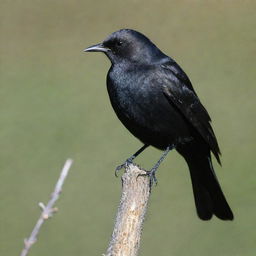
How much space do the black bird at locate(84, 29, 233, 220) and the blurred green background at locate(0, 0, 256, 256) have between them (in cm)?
167

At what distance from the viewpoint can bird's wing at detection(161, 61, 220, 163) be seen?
5535 millimetres

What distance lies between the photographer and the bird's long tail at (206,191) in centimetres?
585

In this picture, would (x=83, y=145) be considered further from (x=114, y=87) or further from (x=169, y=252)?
(x=114, y=87)

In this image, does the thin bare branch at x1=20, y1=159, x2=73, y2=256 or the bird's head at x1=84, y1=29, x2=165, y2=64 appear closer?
the thin bare branch at x1=20, y1=159, x2=73, y2=256

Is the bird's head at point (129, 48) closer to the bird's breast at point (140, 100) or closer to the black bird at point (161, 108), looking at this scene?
the black bird at point (161, 108)

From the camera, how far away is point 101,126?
9492mm

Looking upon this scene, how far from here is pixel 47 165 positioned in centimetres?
865

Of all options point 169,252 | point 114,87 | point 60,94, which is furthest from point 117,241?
point 60,94

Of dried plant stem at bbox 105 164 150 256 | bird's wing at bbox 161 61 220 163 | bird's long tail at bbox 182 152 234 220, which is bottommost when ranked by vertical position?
dried plant stem at bbox 105 164 150 256

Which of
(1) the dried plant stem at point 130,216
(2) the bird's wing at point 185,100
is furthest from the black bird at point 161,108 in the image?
(1) the dried plant stem at point 130,216

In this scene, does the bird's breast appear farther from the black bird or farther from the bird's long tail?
the bird's long tail

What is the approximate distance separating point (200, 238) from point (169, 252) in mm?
327

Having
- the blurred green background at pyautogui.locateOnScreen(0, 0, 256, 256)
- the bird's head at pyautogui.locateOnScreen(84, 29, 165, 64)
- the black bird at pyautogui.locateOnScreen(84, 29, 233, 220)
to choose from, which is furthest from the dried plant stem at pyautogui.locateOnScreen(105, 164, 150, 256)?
the blurred green background at pyautogui.locateOnScreen(0, 0, 256, 256)

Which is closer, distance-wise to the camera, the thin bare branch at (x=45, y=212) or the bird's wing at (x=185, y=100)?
the thin bare branch at (x=45, y=212)
